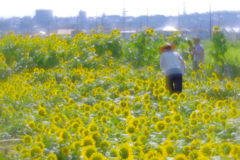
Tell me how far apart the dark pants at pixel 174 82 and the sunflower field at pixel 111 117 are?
22cm

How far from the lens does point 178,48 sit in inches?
535

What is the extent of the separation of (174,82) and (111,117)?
2855mm

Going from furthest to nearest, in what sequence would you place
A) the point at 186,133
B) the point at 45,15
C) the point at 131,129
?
the point at 45,15, the point at 131,129, the point at 186,133

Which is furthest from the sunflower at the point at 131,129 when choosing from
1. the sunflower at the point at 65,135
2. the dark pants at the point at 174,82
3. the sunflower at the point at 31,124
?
the dark pants at the point at 174,82

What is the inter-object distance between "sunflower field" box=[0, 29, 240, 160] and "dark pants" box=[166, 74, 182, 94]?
8.6 inches

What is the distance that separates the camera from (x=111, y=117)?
549 cm

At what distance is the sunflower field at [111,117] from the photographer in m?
3.82

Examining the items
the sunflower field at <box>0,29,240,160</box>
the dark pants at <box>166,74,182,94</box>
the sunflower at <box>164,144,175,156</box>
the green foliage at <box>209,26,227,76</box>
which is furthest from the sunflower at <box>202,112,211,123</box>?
the green foliage at <box>209,26,227,76</box>

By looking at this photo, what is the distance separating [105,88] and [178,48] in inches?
216

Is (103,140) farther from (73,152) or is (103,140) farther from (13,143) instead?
(13,143)

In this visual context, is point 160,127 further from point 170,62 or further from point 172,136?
point 170,62

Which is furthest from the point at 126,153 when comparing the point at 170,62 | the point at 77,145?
the point at 170,62

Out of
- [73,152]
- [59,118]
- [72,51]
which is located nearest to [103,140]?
[73,152]

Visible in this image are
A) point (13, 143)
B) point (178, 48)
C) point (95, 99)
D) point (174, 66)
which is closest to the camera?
point (13, 143)
